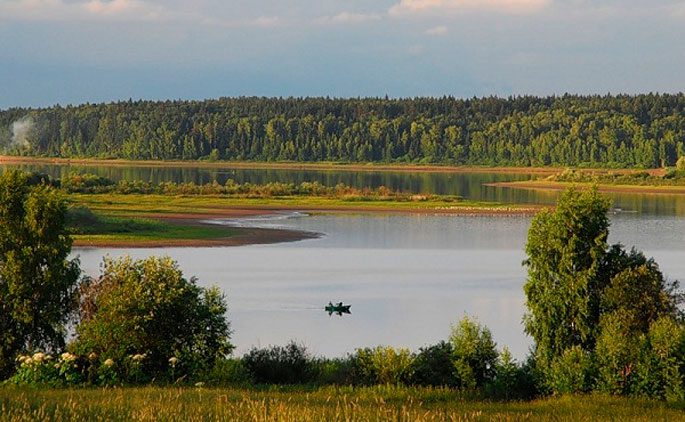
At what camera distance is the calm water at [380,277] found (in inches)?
1371

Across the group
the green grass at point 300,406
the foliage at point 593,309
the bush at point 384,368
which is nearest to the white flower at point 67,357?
the green grass at point 300,406

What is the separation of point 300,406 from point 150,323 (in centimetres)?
627

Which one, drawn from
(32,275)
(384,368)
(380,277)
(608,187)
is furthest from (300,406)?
(608,187)

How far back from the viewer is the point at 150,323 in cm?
2348

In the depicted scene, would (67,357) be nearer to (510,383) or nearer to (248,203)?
(510,383)

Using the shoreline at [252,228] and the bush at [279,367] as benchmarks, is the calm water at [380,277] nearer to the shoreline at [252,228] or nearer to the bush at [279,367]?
the shoreline at [252,228]

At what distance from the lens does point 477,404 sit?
67.2 feet

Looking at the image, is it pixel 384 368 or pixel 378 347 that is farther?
pixel 378 347

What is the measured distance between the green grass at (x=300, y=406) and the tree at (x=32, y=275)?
401cm

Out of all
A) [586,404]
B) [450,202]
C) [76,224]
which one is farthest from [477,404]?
[450,202]

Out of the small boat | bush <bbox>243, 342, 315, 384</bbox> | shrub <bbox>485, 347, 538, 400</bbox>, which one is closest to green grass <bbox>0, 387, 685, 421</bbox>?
shrub <bbox>485, 347, 538, 400</bbox>

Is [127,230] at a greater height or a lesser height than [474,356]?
lesser

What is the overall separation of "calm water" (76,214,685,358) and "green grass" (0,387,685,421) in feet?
31.2

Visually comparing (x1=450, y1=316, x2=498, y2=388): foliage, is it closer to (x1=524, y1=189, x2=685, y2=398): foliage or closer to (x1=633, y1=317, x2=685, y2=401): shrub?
(x1=524, y1=189, x2=685, y2=398): foliage
